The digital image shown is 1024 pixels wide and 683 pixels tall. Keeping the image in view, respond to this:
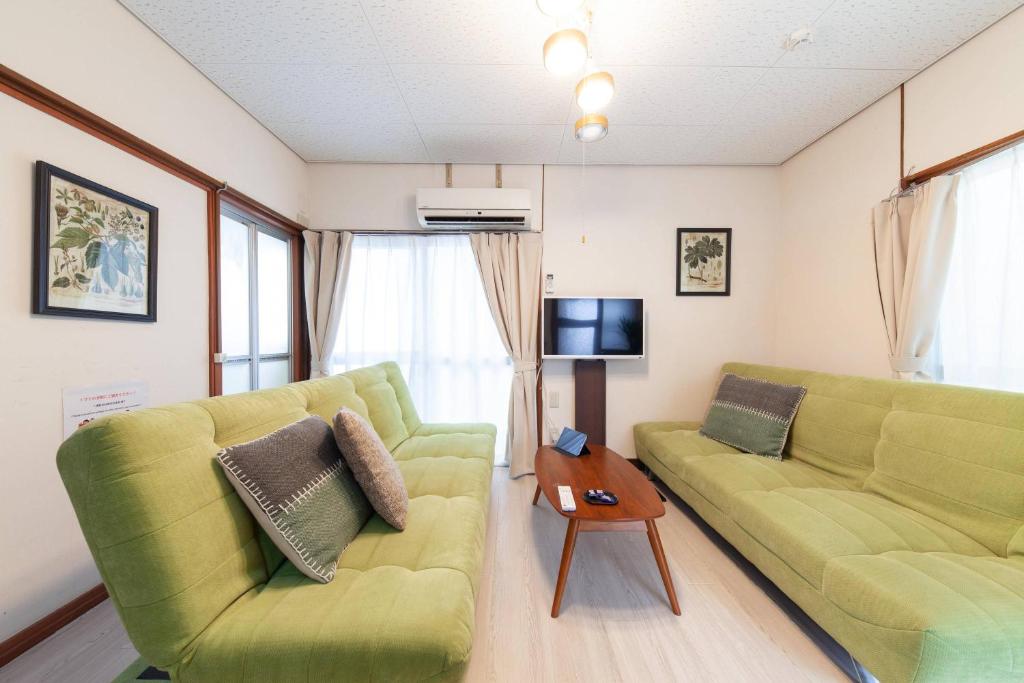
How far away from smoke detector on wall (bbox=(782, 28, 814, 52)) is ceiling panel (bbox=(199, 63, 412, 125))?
1996 millimetres

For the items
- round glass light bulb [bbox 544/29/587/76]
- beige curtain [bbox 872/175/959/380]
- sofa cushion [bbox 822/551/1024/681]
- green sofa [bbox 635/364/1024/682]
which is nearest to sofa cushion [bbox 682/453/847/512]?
green sofa [bbox 635/364/1024/682]

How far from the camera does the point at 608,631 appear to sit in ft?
4.52

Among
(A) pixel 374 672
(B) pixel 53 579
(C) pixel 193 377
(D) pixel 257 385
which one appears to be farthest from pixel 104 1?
(A) pixel 374 672

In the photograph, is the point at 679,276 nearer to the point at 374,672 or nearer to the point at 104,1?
the point at 374,672

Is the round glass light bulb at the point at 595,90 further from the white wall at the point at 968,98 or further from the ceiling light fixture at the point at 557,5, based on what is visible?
the white wall at the point at 968,98

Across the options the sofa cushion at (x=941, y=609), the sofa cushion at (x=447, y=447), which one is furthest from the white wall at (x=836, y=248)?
the sofa cushion at (x=447, y=447)

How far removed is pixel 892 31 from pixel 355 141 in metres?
3.06

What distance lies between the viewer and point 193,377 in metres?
1.92

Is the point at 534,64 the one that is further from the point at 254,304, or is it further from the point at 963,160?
the point at 254,304

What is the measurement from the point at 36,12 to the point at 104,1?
12.8 inches

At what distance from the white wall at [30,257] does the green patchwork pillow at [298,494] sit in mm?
931

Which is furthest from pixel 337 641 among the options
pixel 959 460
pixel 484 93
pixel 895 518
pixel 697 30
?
pixel 697 30

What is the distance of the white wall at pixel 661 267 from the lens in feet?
9.87

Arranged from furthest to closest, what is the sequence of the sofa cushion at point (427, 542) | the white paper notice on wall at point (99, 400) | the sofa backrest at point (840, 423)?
the sofa backrest at point (840, 423) < the white paper notice on wall at point (99, 400) < the sofa cushion at point (427, 542)
